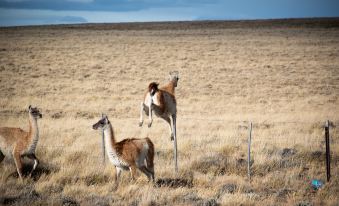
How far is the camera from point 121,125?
57.0 feet

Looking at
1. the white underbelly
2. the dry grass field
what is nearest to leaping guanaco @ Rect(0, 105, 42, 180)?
the white underbelly

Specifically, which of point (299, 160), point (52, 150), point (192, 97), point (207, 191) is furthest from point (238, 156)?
point (192, 97)

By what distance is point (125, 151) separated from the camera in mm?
8250

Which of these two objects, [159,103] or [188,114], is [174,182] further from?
[188,114]

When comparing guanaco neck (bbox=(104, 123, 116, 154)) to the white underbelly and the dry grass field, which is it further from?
the white underbelly

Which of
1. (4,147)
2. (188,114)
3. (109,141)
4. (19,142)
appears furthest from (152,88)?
(188,114)

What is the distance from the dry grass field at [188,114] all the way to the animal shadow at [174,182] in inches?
1.7

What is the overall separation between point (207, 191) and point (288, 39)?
51.2 meters

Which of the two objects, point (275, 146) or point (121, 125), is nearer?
point (275, 146)

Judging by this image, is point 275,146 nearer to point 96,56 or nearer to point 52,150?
point 52,150

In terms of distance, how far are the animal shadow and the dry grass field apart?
0.14 feet

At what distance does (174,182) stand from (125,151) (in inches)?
61.1

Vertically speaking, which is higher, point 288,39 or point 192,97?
point 288,39

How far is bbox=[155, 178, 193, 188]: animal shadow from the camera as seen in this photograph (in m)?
9.00
